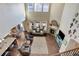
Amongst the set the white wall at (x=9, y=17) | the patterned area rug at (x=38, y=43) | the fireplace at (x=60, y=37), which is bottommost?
the patterned area rug at (x=38, y=43)

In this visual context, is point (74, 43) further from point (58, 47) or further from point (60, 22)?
point (60, 22)

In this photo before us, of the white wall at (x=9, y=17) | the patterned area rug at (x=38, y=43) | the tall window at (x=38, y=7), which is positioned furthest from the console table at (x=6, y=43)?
the tall window at (x=38, y=7)

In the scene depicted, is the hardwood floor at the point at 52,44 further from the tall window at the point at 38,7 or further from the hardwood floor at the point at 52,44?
the tall window at the point at 38,7

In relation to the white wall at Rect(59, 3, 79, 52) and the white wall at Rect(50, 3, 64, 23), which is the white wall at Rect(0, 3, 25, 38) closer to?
the white wall at Rect(50, 3, 64, 23)

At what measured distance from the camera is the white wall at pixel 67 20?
3.66 ft

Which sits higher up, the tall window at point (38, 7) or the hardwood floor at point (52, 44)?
the tall window at point (38, 7)

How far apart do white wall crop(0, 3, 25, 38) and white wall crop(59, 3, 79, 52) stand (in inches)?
18.6

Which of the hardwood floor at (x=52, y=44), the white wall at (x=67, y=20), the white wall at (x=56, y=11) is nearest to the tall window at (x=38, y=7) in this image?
the white wall at (x=56, y=11)

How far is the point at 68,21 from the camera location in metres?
1.20

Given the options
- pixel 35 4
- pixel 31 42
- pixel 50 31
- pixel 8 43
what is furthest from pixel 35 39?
pixel 35 4

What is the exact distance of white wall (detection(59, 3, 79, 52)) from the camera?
3.66ft

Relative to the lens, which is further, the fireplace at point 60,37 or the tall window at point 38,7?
the fireplace at point 60,37

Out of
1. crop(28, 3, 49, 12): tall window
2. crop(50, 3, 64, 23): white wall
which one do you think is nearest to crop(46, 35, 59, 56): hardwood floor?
crop(50, 3, 64, 23): white wall

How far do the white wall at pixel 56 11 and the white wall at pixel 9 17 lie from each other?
327 millimetres
